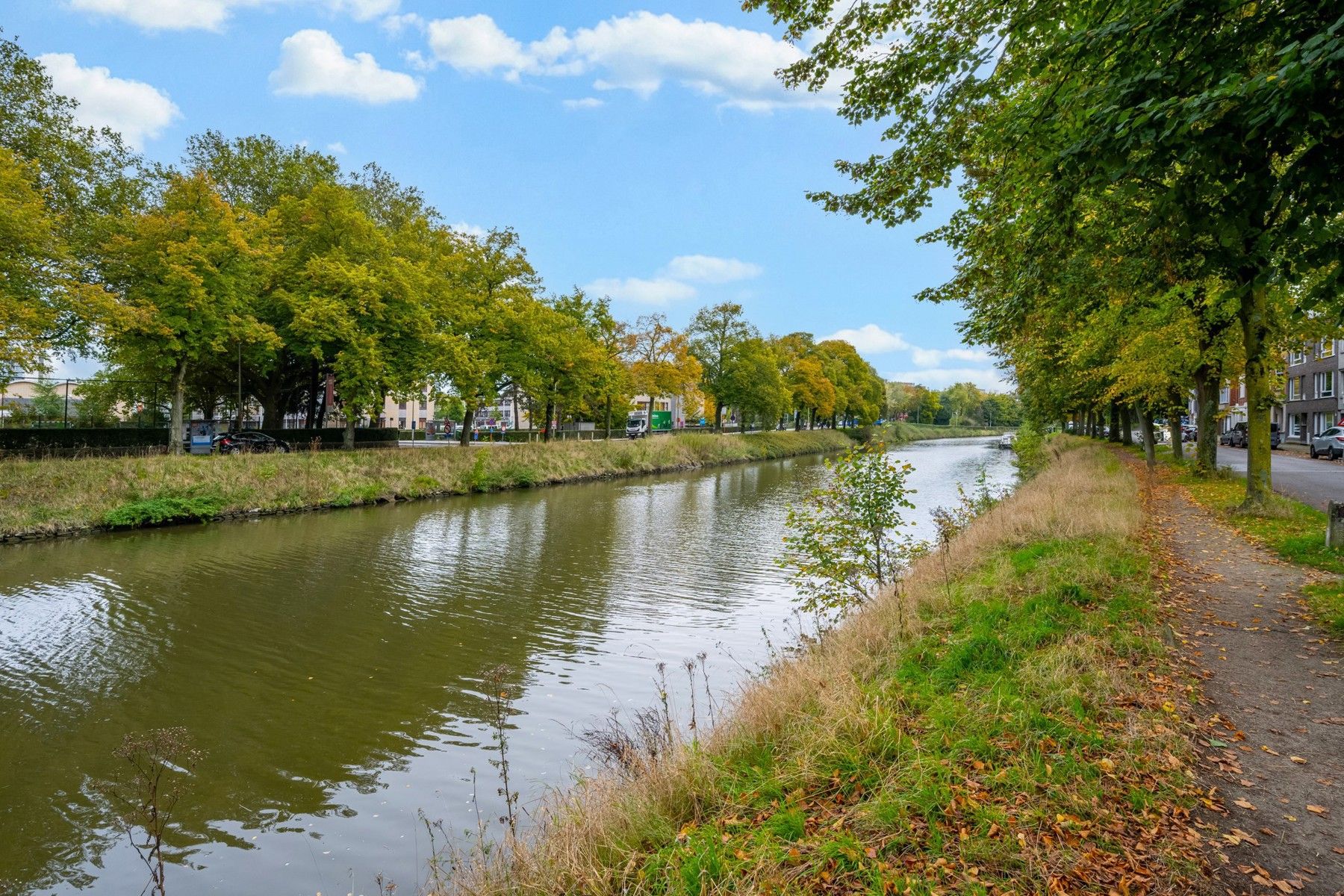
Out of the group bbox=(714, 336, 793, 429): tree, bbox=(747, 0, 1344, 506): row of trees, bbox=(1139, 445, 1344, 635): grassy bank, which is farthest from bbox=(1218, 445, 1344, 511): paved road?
bbox=(714, 336, 793, 429): tree

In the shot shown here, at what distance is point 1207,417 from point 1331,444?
17.3m

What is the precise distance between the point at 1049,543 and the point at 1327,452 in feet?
104

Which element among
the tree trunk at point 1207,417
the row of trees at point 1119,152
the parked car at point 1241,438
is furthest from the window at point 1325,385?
the row of trees at point 1119,152

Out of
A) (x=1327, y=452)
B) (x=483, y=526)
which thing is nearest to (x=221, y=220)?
(x=483, y=526)

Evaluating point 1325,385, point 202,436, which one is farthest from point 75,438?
point 1325,385

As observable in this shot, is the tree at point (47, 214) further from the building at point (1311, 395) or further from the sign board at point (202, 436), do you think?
the building at point (1311, 395)

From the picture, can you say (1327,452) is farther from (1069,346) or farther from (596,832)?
(596,832)

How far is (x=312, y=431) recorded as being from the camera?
34562mm

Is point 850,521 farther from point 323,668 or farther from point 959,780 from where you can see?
point 323,668

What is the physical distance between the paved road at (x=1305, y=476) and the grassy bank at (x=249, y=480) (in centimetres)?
1335

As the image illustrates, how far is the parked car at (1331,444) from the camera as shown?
31062 mm

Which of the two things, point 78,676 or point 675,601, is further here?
point 675,601

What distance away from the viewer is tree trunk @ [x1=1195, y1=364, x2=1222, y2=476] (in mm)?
20062

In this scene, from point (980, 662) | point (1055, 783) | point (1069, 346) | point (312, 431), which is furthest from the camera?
point (312, 431)
